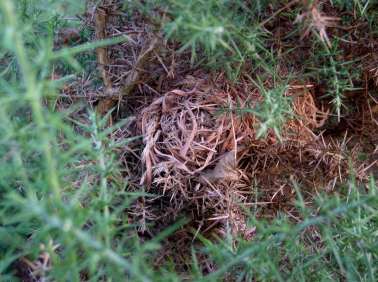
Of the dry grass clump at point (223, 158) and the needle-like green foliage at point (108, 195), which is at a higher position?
the needle-like green foliage at point (108, 195)

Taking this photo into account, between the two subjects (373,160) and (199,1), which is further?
(373,160)

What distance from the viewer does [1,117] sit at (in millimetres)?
535

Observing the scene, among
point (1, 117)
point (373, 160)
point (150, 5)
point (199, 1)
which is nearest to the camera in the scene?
point (1, 117)

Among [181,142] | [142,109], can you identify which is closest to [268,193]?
[181,142]

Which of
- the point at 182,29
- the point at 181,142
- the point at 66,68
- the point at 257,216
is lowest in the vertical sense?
the point at 257,216

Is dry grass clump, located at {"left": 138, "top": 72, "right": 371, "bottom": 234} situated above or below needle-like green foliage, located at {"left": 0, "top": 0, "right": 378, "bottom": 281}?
below

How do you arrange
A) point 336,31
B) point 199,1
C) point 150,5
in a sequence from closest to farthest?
point 199,1 → point 150,5 → point 336,31

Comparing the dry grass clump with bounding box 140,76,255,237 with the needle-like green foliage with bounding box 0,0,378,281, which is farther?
the dry grass clump with bounding box 140,76,255,237

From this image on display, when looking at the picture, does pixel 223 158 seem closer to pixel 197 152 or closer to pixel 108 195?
pixel 197 152

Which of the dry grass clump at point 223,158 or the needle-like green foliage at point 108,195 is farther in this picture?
the dry grass clump at point 223,158

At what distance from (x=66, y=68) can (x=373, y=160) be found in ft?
2.43

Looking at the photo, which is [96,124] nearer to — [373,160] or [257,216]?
[257,216]

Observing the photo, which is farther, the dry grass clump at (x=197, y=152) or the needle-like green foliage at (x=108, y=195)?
the dry grass clump at (x=197, y=152)

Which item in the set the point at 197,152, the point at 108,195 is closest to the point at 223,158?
the point at 197,152
